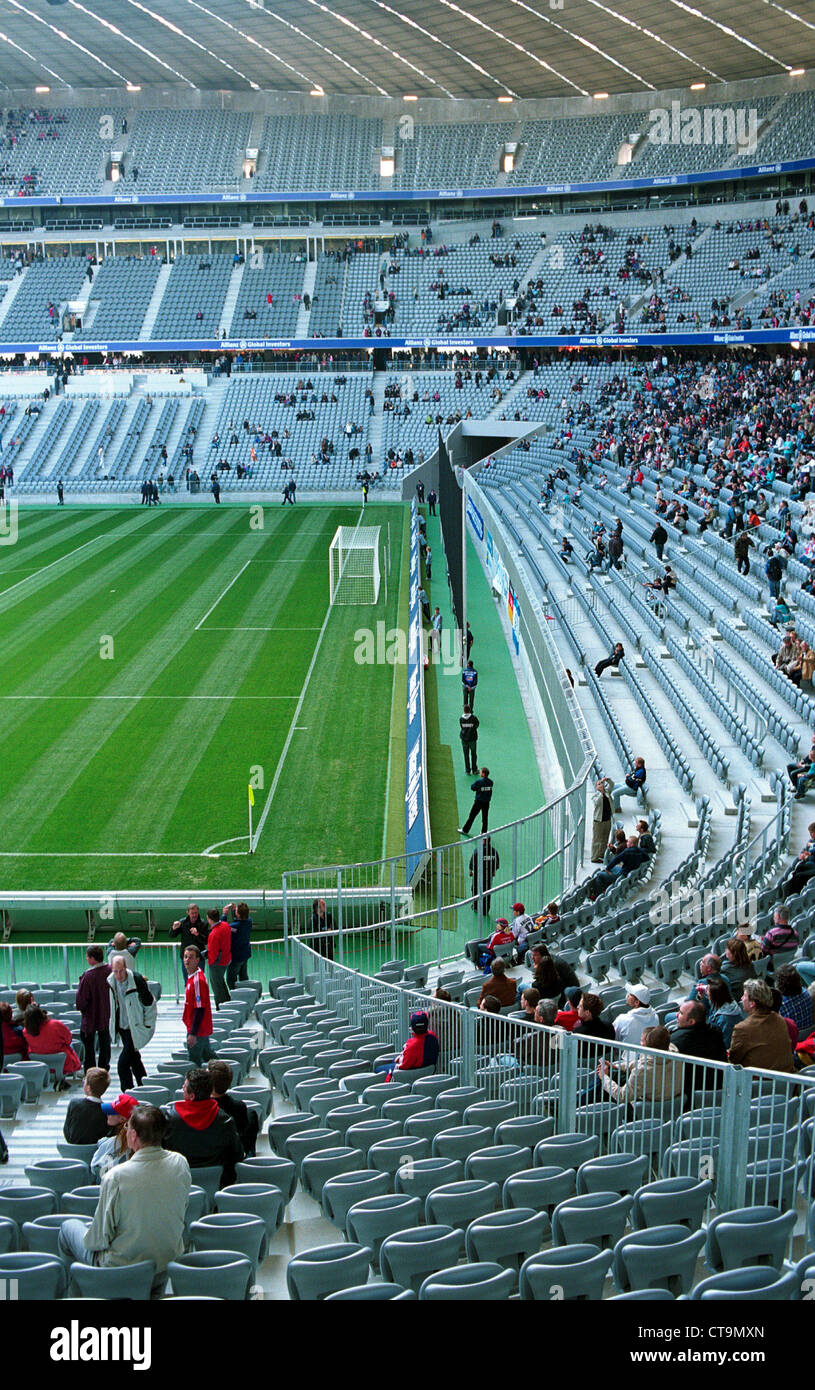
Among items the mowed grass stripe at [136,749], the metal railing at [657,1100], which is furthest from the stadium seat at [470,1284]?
the mowed grass stripe at [136,749]

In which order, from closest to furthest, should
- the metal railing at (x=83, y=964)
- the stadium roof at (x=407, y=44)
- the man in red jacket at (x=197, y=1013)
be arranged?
1. the man in red jacket at (x=197, y=1013)
2. the metal railing at (x=83, y=964)
3. the stadium roof at (x=407, y=44)

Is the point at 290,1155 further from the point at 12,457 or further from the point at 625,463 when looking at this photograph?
the point at 12,457

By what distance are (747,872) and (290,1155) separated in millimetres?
7355

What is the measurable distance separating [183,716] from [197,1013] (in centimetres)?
1670

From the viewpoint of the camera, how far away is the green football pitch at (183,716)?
1952 cm

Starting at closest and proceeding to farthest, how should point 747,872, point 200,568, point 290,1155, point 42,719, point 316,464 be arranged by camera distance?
point 290,1155 → point 747,872 → point 42,719 → point 200,568 → point 316,464

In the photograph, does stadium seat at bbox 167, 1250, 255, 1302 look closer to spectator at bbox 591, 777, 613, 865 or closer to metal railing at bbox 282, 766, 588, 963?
metal railing at bbox 282, 766, 588, 963

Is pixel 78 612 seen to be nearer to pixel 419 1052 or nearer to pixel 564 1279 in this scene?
pixel 419 1052

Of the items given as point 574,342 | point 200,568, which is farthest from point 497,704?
point 574,342

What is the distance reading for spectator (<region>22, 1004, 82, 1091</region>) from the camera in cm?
980

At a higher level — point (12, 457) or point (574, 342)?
point (574, 342)

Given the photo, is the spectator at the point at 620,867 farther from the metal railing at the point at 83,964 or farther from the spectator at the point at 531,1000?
the spectator at the point at 531,1000

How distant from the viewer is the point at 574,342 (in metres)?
58.8
